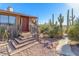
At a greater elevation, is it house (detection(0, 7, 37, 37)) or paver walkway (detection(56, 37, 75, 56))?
house (detection(0, 7, 37, 37))

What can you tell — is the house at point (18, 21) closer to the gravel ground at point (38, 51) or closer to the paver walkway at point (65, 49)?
the gravel ground at point (38, 51)

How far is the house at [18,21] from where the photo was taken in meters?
2.55

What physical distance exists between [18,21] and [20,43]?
0.28 meters

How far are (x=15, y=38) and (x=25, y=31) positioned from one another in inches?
6.1

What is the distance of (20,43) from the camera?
2576 millimetres

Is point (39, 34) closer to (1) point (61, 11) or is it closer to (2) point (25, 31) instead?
(2) point (25, 31)

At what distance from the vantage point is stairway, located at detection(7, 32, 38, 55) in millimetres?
2564

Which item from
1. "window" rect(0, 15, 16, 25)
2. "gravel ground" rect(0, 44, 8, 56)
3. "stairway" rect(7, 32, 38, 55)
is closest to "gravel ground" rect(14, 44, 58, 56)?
"stairway" rect(7, 32, 38, 55)

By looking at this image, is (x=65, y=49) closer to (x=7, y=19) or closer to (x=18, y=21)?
(x=18, y=21)

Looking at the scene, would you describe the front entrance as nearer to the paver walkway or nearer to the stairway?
the stairway

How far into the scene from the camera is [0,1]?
8.52 feet

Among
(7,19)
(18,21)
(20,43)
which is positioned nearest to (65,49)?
(20,43)

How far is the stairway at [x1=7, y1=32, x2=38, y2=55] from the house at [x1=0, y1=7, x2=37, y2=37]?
4.0 inches

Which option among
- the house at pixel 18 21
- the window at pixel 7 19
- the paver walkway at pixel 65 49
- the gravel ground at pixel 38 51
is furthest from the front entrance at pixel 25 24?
the paver walkway at pixel 65 49
